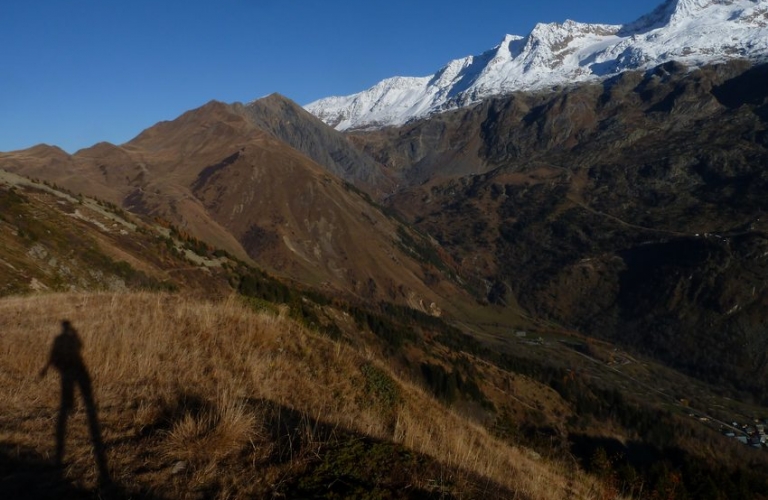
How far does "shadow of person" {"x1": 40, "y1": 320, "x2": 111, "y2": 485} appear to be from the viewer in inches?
247

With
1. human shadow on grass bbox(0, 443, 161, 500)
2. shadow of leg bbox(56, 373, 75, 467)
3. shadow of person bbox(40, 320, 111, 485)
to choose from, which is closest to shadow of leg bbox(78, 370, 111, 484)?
shadow of person bbox(40, 320, 111, 485)

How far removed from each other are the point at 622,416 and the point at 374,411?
133 m

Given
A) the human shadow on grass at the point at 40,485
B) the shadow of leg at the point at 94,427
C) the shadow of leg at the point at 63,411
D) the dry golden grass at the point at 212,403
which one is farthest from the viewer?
the shadow of leg at the point at 63,411

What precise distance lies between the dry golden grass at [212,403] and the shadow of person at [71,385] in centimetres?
10

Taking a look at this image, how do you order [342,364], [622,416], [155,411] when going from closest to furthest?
[155,411]
[342,364]
[622,416]

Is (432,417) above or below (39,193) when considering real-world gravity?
below

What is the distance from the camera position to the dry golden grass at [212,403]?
6184 mm

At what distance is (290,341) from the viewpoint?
470 inches

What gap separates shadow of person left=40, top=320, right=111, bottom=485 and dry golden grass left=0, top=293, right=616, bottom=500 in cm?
10

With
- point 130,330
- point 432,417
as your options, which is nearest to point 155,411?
point 130,330

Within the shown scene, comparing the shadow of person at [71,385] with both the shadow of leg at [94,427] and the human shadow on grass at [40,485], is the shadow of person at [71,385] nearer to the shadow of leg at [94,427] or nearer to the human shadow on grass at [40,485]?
the shadow of leg at [94,427]

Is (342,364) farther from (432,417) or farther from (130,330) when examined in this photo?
(130,330)

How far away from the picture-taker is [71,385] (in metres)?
8.35

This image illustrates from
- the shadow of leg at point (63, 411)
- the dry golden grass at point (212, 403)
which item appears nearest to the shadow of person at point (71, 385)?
the shadow of leg at point (63, 411)
